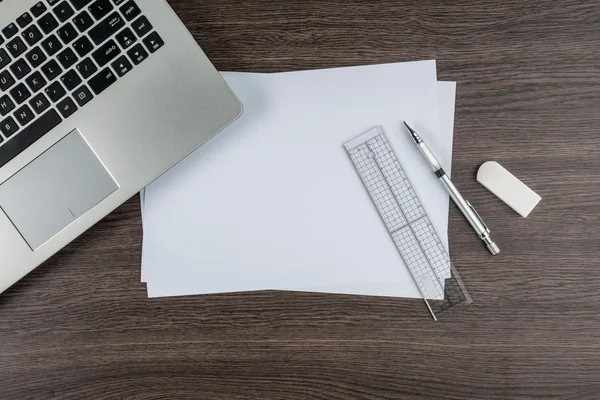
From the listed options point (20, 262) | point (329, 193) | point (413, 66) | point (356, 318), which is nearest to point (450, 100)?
point (413, 66)

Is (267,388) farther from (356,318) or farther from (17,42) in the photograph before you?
(17,42)

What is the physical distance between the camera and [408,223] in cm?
68

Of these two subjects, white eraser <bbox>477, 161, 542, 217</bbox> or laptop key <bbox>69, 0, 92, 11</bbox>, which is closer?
laptop key <bbox>69, 0, 92, 11</bbox>

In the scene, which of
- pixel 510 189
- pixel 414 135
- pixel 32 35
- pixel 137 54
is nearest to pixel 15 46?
pixel 32 35

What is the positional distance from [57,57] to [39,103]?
2.1 inches

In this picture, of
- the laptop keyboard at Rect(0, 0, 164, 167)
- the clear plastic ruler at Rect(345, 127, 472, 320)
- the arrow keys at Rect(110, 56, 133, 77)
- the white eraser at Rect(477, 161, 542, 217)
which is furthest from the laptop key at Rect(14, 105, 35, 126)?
the white eraser at Rect(477, 161, 542, 217)

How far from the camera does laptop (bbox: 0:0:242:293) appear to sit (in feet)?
1.87

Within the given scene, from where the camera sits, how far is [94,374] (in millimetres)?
705

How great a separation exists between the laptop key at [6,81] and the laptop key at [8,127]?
0.11ft

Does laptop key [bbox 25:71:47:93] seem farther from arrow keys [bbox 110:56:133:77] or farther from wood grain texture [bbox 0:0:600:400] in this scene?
wood grain texture [bbox 0:0:600:400]

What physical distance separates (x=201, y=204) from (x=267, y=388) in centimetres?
26

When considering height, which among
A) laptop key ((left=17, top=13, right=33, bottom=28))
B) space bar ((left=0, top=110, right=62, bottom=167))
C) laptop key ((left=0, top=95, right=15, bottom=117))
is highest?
laptop key ((left=17, top=13, right=33, bottom=28))

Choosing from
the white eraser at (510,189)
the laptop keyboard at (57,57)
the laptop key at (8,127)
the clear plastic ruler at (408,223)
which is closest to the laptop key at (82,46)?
the laptop keyboard at (57,57)

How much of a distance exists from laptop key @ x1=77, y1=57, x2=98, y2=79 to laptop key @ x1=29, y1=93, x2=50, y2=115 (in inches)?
1.9
